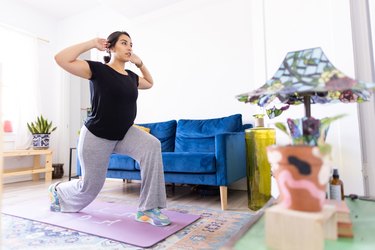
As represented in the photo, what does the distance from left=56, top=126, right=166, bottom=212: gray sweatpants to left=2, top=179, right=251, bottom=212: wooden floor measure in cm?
65

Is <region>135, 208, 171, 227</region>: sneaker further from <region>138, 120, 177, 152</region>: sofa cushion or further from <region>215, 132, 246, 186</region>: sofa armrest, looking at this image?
<region>138, 120, 177, 152</region>: sofa cushion

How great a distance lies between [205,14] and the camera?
10.5ft

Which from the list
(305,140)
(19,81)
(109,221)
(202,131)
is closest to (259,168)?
(202,131)

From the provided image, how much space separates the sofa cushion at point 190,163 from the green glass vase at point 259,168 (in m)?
0.33

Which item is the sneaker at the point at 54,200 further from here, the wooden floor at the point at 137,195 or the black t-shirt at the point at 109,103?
the black t-shirt at the point at 109,103

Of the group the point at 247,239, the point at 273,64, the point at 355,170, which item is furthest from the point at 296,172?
the point at 273,64

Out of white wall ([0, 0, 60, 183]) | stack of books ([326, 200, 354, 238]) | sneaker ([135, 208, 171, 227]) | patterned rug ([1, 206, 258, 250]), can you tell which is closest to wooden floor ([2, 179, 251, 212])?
patterned rug ([1, 206, 258, 250])

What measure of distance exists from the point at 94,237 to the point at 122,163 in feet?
3.66

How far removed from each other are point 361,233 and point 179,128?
2.29 meters

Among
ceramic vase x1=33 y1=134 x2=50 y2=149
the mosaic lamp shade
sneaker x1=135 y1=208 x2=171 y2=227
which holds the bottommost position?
sneaker x1=135 y1=208 x2=171 y2=227

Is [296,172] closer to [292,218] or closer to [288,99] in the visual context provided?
[292,218]

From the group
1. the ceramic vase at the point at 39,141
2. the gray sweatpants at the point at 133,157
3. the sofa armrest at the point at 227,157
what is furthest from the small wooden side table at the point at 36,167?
the sofa armrest at the point at 227,157

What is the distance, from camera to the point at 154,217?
Answer: 5.36 ft

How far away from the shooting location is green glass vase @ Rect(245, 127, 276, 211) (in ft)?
6.47
